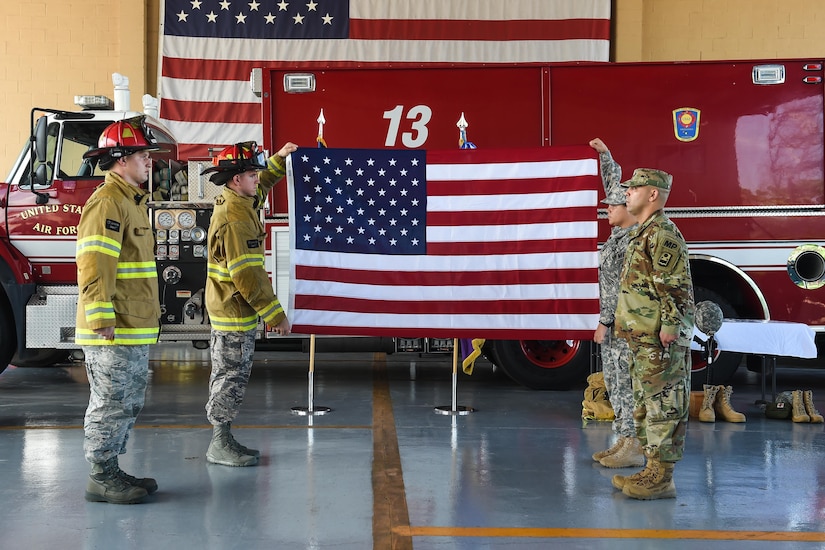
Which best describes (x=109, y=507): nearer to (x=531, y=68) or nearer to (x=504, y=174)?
(x=504, y=174)

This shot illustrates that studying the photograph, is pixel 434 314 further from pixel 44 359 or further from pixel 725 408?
pixel 44 359

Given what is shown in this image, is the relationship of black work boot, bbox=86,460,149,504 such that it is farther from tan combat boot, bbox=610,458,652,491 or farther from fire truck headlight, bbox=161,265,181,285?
fire truck headlight, bbox=161,265,181,285

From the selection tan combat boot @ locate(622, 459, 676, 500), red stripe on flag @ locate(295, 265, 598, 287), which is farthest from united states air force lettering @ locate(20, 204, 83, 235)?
tan combat boot @ locate(622, 459, 676, 500)

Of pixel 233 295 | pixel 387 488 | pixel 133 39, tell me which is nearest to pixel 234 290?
pixel 233 295

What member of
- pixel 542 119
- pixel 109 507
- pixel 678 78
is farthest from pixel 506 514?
pixel 678 78

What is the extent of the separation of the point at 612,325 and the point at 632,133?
112 inches

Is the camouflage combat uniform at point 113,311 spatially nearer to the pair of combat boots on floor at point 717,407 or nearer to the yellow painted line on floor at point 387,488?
the yellow painted line on floor at point 387,488

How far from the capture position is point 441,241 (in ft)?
24.5

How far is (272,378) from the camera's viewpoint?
33.4ft

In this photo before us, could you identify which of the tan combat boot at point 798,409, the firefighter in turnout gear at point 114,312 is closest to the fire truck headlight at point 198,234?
the firefighter in turnout gear at point 114,312

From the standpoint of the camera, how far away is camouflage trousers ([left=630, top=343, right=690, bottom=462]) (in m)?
5.09

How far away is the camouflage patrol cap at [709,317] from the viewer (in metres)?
7.56

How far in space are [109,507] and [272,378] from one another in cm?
528

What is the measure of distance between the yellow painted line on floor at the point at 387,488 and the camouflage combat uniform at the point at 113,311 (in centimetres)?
146
